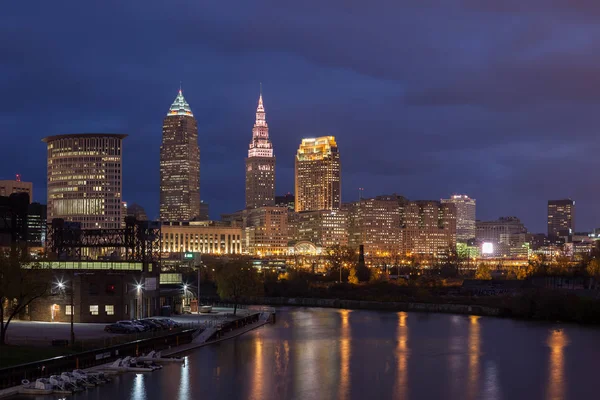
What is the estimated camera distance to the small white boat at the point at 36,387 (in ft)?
149

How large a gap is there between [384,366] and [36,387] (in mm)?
25117

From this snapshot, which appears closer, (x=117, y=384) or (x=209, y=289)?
(x=117, y=384)

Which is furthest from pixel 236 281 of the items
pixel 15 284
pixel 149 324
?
pixel 15 284

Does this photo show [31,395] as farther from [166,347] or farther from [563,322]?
[563,322]

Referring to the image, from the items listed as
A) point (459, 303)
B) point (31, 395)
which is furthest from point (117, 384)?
point (459, 303)

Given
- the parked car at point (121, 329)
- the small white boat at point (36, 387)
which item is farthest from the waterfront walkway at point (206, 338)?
the small white boat at point (36, 387)

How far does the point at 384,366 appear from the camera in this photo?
197 feet

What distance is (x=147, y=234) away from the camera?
8475 cm

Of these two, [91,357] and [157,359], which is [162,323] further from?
[91,357]

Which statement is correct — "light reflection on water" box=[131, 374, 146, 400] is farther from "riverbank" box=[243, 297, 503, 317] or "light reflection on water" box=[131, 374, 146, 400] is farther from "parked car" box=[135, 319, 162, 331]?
"riverbank" box=[243, 297, 503, 317]

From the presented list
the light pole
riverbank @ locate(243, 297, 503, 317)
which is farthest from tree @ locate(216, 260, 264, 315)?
riverbank @ locate(243, 297, 503, 317)

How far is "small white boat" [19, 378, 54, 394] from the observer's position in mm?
45344

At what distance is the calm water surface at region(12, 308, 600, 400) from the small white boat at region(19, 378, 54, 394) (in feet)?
5.38

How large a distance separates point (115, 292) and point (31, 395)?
25.9 metres
